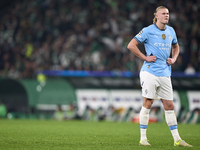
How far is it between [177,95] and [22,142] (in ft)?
32.6

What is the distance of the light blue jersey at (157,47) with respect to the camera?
280 inches

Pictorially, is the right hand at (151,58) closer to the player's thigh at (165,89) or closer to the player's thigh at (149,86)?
the player's thigh at (149,86)

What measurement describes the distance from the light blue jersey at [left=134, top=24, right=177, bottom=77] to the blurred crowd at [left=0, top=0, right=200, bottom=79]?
33.4 ft

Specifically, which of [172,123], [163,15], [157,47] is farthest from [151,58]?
[172,123]

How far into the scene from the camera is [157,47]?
7137 millimetres

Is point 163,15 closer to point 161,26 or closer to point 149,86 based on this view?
point 161,26

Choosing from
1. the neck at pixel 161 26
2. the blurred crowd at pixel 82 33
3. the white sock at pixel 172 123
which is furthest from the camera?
the blurred crowd at pixel 82 33

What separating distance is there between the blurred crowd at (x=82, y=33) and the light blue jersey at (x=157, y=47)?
10192 millimetres

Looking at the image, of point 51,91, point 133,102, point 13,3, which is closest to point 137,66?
point 133,102

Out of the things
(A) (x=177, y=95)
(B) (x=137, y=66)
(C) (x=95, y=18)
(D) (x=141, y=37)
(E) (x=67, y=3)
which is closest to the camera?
(D) (x=141, y=37)

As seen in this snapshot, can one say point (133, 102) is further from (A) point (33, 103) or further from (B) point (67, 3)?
(B) point (67, 3)

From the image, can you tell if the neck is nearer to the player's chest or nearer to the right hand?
the player's chest

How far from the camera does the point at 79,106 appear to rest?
16.6 meters

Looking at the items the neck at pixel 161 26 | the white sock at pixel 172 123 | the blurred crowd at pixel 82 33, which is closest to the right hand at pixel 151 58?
the neck at pixel 161 26
